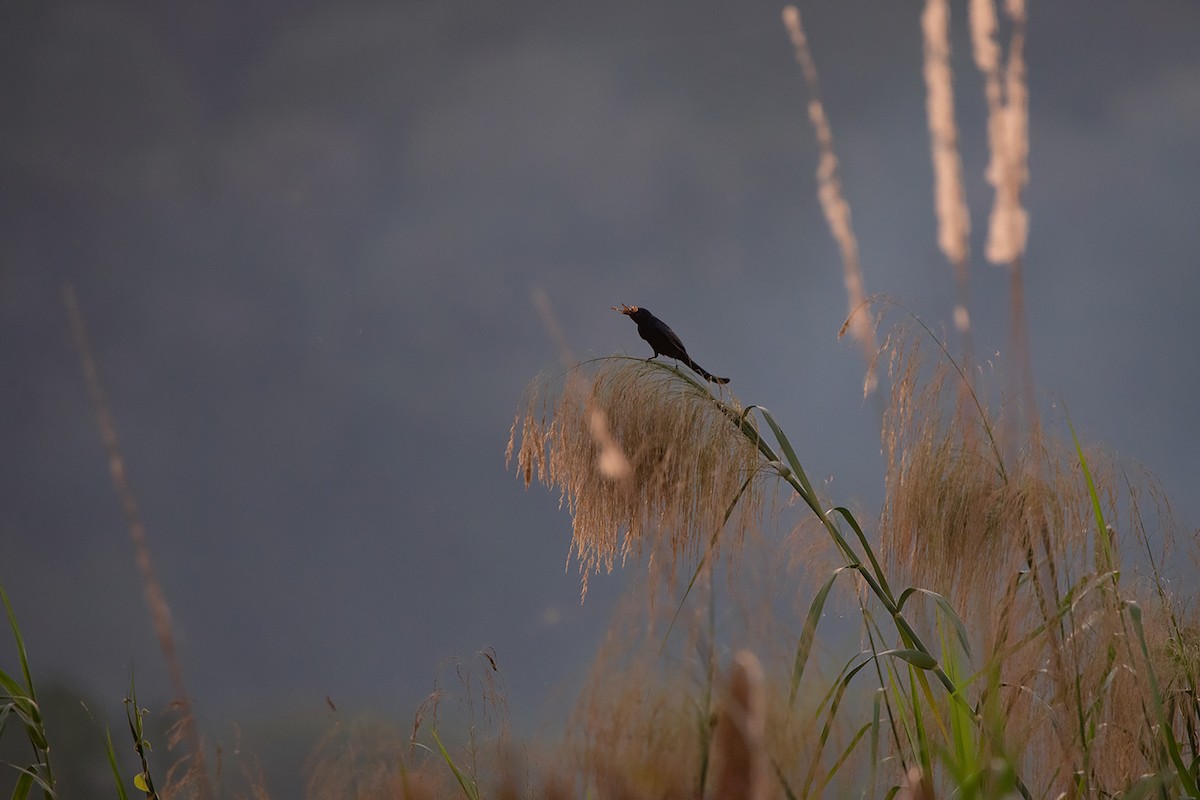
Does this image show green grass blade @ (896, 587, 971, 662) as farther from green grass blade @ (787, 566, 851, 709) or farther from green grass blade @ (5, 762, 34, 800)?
green grass blade @ (5, 762, 34, 800)

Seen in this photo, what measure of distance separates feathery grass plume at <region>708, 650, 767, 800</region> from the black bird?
1.45 metres

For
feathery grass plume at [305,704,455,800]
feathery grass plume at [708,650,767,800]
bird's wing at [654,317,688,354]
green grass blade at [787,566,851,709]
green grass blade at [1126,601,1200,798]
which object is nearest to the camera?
feathery grass plume at [708,650,767,800]

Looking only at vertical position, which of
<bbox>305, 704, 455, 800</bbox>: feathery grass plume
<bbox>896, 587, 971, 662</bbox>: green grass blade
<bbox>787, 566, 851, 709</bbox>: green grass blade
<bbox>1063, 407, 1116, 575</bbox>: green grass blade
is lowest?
<bbox>305, 704, 455, 800</bbox>: feathery grass plume

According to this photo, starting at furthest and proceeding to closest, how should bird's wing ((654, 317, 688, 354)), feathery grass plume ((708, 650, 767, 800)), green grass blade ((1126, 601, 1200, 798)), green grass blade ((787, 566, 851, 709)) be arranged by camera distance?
bird's wing ((654, 317, 688, 354))
green grass blade ((1126, 601, 1200, 798))
green grass blade ((787, 566, 851, 709))
feathery grass plume ((708, 650, 767, 800))

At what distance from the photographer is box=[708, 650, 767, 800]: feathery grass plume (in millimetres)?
850

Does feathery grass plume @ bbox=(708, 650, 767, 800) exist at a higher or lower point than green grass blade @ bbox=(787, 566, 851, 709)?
lower

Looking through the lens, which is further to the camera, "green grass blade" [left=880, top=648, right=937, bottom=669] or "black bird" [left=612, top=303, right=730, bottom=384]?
"black bird" [left=612, top=303, right=730, bottom=384]

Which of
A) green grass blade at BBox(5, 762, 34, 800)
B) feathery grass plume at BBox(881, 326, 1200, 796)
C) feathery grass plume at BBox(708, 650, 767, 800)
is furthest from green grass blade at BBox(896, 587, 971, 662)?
green grass blade at BBox(5, 762, 34, 800)

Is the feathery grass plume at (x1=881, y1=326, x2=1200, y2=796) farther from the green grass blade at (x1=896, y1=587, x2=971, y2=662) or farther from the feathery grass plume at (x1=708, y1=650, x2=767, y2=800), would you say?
the feathery grass plume at (x1=708, y1=650, x2=767, y2=800)

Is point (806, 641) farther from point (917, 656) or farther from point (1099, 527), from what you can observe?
point (1099, 527)

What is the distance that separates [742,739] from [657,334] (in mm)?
1730

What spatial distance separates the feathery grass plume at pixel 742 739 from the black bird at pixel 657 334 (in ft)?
4.76

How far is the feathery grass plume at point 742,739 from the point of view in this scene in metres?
Answer: 0.85

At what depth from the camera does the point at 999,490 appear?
5.69ft
